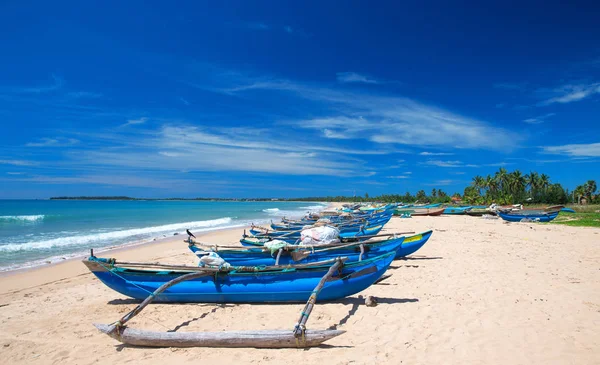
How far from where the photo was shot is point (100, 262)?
6.89 m

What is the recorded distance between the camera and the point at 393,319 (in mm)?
5758

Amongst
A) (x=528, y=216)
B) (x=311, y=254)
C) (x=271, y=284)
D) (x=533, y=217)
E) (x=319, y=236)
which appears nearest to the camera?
(x=271, y=284)

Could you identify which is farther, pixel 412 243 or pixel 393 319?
pixel 412 243

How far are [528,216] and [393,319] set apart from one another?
2726 cm

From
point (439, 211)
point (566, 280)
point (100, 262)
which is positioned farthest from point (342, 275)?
point (439, 211)

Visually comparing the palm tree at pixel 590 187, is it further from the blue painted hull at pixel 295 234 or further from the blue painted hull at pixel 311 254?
the blue painted hull at pixel 311 254

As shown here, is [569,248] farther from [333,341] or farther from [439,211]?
[439,211]

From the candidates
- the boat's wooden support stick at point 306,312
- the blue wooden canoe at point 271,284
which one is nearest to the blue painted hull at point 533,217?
the blue wooden canoe at point 271,284

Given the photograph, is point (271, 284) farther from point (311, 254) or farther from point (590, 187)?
point (590, 187)

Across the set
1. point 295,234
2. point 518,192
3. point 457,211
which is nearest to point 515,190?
point 518,192

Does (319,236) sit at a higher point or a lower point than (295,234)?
higher

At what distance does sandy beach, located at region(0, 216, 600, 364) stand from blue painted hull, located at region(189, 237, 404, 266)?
2.45 ft

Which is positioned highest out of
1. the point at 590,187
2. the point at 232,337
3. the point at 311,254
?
the point at 590,187

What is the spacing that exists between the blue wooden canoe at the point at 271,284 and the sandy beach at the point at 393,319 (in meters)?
0.22
